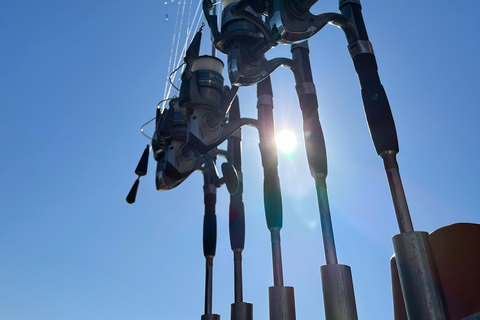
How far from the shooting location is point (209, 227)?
3.54m

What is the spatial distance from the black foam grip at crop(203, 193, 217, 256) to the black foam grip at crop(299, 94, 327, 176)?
178 cm

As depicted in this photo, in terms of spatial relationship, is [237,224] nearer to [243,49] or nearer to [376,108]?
[243,49]

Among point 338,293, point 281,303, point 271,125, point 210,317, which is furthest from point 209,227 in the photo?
point 338,293

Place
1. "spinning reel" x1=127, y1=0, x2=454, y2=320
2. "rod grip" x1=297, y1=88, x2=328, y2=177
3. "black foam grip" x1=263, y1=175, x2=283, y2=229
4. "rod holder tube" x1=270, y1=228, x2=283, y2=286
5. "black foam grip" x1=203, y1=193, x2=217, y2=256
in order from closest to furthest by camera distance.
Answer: "spinning reel" x1=127, y1=0, x2=454, y2=320, "rod grip" x1=297, y1=88, x2=328, y2=177, "rod holder tube" x1=270, y1=228, x2=283, y2=286, "black foam grip" x1=263, y1=175, x2=283, y2=229, "black foam grip" x1=203, y1=193, x2=217, y2=256

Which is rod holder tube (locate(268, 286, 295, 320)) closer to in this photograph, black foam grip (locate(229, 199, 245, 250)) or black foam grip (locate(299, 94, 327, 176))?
black foam grip (locate(299, 94, 327, 176))

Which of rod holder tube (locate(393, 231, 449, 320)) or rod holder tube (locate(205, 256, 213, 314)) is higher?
rod holder tube (locate(205, 256, 213, 314))

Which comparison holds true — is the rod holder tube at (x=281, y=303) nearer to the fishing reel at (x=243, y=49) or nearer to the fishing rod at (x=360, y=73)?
the fishing rod at (x=360, y=73)

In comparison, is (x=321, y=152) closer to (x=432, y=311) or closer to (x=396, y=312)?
(x=396, y=312)

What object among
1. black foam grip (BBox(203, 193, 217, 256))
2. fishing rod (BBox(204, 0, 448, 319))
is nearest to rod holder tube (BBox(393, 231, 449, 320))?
fishing rod (BBox(204, 0, 448, 319))

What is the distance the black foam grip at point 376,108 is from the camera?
1.25 m

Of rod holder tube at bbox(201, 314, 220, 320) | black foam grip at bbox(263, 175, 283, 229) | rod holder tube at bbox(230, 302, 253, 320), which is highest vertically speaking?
black foam grip at bbox(263, 175, 283, 229)

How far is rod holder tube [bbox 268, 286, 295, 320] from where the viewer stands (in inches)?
67.6

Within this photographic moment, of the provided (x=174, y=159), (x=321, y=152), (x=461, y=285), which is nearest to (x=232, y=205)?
(x=174, y=159)

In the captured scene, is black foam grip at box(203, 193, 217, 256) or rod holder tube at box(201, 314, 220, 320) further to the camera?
black foam grip at box(203, 193, 217, 256)
